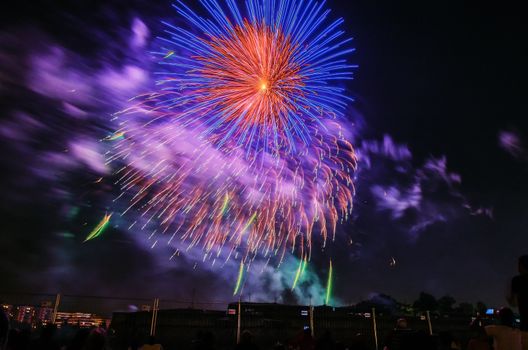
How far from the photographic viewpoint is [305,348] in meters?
8.62

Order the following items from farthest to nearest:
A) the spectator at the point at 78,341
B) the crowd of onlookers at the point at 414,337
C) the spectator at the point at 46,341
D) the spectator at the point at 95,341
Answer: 1. the spectator at the point at 46,341
2. the spectator at the point at 78,341
3. the spectator at the point at 95,341
4. the crowd of onlookers at the point at 414,337

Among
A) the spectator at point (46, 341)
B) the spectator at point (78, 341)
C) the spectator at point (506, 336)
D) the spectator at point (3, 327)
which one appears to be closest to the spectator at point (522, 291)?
the spectator at point (506, 336)

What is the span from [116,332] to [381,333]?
1671cm

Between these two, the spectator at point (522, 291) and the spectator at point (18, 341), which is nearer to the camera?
the spectator at point (522, 291)

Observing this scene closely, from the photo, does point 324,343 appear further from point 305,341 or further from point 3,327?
point 3,327

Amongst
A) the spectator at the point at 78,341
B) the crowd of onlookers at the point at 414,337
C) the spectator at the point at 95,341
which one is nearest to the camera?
the crowd of onlookers at the point at 414,337

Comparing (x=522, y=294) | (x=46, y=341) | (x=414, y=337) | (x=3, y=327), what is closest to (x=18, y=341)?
(x=46, y=341)

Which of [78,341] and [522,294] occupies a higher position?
[522,294]

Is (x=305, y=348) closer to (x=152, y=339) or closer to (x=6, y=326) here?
(x=152, y=339)

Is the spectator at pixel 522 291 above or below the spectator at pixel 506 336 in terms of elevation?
above

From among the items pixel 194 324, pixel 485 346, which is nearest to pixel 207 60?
pixel 194 324

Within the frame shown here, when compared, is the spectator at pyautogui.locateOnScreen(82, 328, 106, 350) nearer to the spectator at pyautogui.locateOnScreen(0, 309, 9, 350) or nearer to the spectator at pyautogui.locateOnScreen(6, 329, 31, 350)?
the spectator at pyautogui.locateOnScreen(0, 309, 9, 350)

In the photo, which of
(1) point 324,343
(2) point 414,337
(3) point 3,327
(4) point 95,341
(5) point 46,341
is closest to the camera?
(2) point 414,337

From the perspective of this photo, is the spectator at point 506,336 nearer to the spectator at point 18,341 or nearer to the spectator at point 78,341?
the spectator at point 78,341
